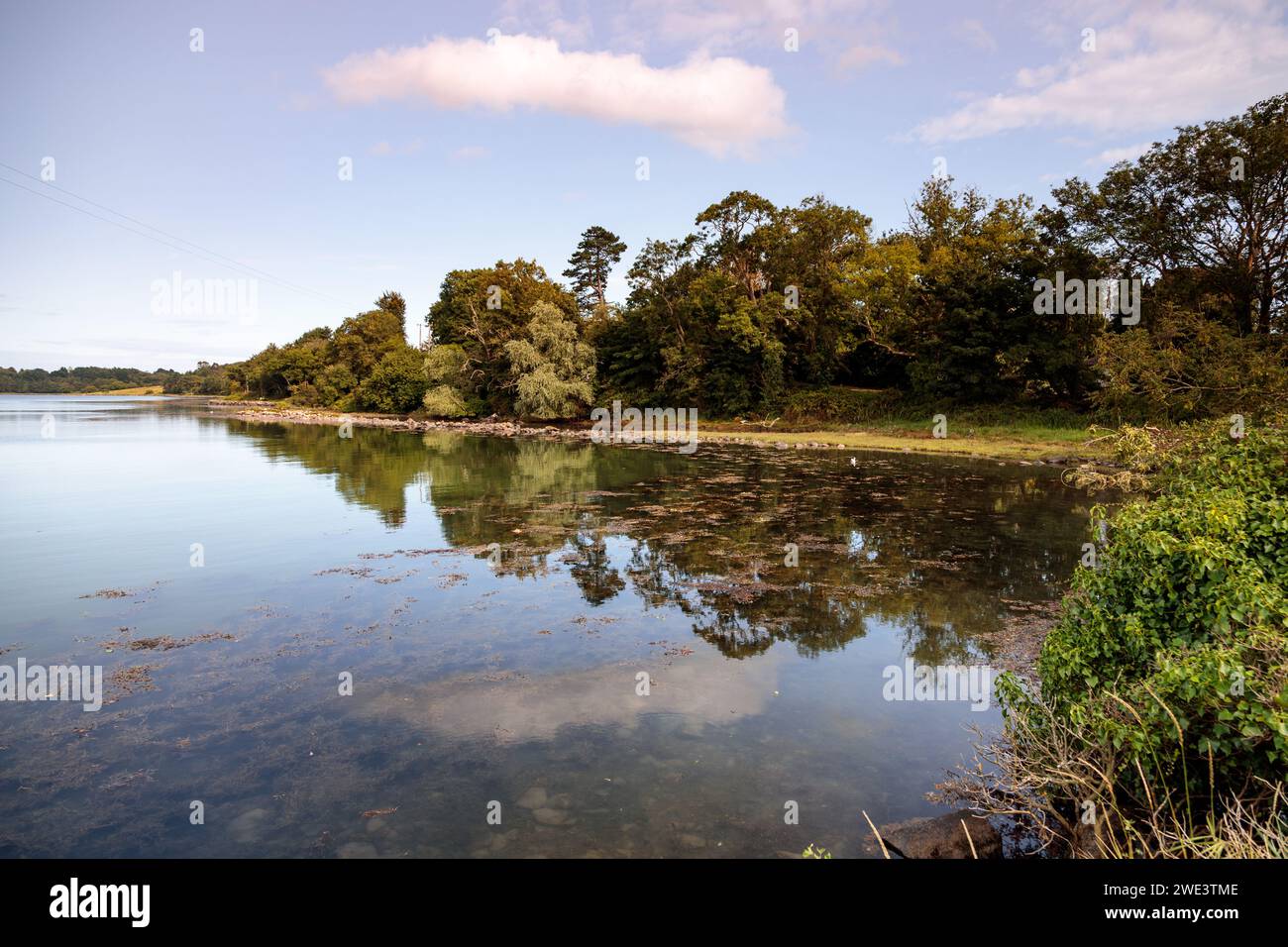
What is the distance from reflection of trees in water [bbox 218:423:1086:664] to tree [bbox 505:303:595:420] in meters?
20.6

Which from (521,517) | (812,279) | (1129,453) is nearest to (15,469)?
(521,517)

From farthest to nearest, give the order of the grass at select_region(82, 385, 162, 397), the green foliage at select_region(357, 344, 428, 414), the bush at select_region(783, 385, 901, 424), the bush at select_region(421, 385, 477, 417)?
1. the grass at select_region(82, 385, 162, 397)
2. the green foliage at select_region(357, 344, 428, 414)
3. the bush at select_region(421, 385, 477, 417)
4. the bush at select_region(783, 385, 901, 424)

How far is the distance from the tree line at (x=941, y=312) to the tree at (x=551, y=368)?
0.17 m

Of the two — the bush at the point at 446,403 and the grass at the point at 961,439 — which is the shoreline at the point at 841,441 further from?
the bush at the point at 446,403

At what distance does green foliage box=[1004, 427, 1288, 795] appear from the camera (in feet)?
14.7

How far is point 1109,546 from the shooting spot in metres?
6.63

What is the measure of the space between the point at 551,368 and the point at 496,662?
4636 centimetres

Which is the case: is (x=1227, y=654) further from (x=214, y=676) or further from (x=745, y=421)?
(x=745, y=421)

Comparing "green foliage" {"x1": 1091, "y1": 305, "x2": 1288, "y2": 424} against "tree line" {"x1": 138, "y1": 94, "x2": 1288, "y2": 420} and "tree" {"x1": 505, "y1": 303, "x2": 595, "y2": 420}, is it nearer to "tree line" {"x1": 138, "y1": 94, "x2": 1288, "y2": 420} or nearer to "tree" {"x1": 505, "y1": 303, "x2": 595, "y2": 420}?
"tree line" {"x1": 138, "y1": 94, "x2": 1288, "y2": 420}

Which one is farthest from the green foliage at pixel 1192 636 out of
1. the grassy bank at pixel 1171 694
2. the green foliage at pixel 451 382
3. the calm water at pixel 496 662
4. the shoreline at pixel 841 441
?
the green foliage at pixel 451 382

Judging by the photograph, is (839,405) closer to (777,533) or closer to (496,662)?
(777,533)

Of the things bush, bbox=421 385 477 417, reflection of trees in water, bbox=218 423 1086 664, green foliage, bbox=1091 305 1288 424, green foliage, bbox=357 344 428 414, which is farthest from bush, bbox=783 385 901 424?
green foliage, bbox=357 344 428 414

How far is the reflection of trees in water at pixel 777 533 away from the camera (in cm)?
1148
